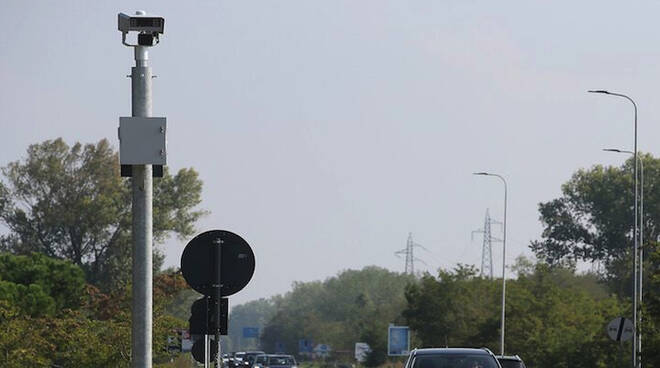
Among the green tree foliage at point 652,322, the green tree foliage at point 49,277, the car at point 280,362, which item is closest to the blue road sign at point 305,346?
the green tree foliage at point 49,277

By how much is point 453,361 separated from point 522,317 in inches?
2202

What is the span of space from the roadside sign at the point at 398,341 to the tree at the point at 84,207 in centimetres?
1577

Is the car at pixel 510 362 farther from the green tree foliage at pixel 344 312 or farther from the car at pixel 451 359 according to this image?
the green tree foliage at pixel 344 312

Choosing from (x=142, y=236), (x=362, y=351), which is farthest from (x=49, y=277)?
(x=142, y=236)

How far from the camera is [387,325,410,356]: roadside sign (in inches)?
4203

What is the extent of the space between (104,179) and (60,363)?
44.0 meters

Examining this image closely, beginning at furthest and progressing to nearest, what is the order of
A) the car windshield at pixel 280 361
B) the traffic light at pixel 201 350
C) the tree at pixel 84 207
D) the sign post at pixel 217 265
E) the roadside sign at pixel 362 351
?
the roadside sign at pixel 362 351 → the tree at pixel 84 207 → the car windshield at pixel 280 361 → the traffic light at pixel 201 350 → the sign post at pixel 217 265

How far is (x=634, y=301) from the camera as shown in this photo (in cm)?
4825

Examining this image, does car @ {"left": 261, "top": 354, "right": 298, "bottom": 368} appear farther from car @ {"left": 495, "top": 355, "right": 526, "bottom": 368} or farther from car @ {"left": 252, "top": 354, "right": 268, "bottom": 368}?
car @ {"left": 495, "top": 355, "right": 526, "bottom": 368}

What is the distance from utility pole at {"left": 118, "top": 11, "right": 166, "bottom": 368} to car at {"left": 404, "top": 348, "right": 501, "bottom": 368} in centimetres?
898

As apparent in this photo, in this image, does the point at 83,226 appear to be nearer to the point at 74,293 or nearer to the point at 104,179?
the point at 104,179

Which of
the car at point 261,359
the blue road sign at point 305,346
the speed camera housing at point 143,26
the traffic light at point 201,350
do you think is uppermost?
the speed camera housing at point 143,26

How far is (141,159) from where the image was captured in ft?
45.4

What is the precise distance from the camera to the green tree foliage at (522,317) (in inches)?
2650
